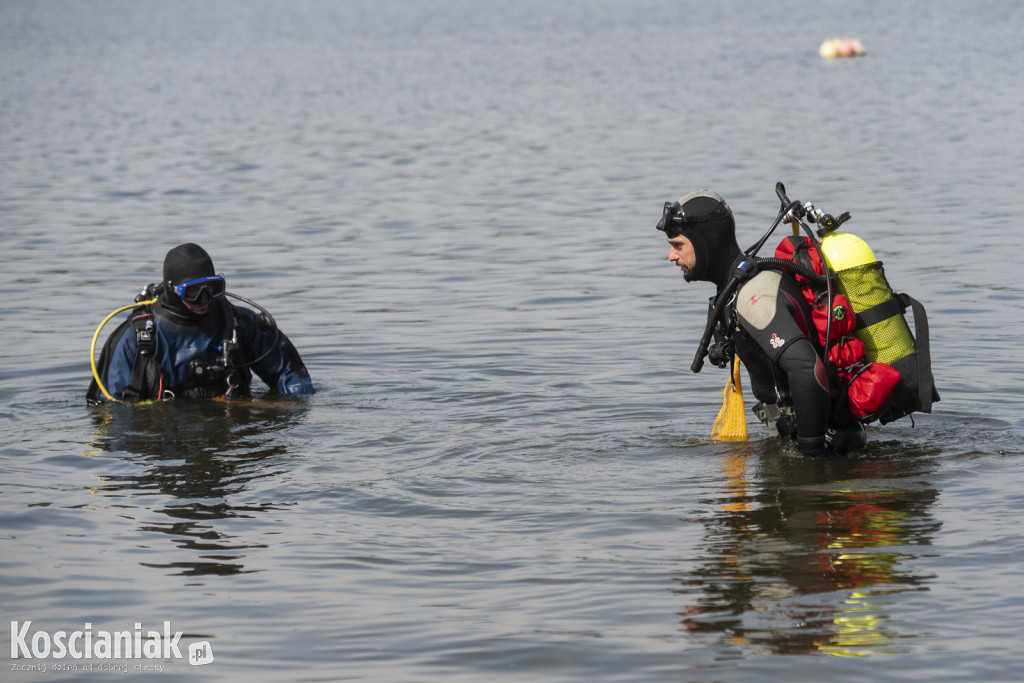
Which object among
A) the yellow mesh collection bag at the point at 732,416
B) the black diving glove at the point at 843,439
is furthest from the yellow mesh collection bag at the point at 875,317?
the yellow mesh collection bag at the point at 732,416

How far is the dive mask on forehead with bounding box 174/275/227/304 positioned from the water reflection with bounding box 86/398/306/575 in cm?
78

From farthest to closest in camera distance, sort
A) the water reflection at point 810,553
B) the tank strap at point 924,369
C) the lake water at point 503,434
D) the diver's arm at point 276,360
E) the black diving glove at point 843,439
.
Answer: the diver's arm at point 276,360, the black diving glove at point 843,439, the tank strap at point 924,369, the lake water at point 503,434, the water reflection at point 810,553

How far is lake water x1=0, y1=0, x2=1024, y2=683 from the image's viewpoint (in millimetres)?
4863

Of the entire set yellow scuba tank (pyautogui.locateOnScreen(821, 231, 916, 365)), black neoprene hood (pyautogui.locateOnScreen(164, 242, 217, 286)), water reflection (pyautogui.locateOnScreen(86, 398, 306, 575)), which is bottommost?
water reflection (pyautogui.locateOnScreen(86, 398, 306, 575))

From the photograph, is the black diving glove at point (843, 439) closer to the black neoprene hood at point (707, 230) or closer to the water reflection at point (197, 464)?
the black neoprene hood at point (707, 230)

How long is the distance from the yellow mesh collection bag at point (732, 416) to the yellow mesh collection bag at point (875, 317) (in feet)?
2.69

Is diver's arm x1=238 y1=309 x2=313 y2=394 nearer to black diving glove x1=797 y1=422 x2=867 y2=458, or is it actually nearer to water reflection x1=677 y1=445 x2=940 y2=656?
water reflection x1=677 y1=445 x2=940 y2=656

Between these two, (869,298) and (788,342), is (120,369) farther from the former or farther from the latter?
(869,298)

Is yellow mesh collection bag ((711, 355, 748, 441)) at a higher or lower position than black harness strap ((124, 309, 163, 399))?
Result: lower

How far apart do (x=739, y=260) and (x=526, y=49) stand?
1729 inches

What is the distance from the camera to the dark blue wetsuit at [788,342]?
5.77m

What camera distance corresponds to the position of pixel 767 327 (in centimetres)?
582

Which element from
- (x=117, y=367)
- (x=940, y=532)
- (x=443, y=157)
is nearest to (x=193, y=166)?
(x=443, y=157)


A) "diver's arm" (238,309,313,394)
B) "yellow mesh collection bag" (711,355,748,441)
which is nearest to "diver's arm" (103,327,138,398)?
"diver's arm" (238,309,313,394)
